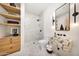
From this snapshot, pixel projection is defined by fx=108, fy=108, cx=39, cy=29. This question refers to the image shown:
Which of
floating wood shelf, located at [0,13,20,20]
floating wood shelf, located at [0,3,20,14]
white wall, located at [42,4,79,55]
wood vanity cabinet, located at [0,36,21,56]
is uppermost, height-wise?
floating wood shelf, located at [0,3,20,14]

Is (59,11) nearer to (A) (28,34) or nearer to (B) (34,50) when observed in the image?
(A) (28,34)

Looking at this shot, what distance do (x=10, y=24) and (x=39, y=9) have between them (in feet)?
1.55

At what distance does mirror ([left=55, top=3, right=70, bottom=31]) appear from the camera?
61.6 inches

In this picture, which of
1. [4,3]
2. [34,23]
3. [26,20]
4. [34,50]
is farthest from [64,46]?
[4,3]

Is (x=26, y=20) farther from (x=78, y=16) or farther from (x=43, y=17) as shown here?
(x=78, y=16)

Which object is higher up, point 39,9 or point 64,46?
point 39,9

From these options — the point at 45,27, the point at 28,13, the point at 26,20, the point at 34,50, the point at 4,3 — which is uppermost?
the point at 4,3

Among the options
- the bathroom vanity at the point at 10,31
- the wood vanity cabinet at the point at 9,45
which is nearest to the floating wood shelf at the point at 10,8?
the bathroom vanity at the point at 10,31

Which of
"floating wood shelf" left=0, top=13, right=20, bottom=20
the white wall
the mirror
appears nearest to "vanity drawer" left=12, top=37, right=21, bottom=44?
"floating wood shelf" left=0, top=13, right=20, bottom=20

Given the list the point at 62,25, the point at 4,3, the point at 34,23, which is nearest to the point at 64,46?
the point at 62,25

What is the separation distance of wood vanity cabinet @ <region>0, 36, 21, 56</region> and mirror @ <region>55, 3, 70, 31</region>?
2.06 feet

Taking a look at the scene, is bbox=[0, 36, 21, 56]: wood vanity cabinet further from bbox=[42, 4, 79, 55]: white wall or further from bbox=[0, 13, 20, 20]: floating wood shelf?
bbox=[42, 4, 79, 55]: white wall

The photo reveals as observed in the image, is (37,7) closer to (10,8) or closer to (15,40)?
(10,8)

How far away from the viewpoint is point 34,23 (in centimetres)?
158
